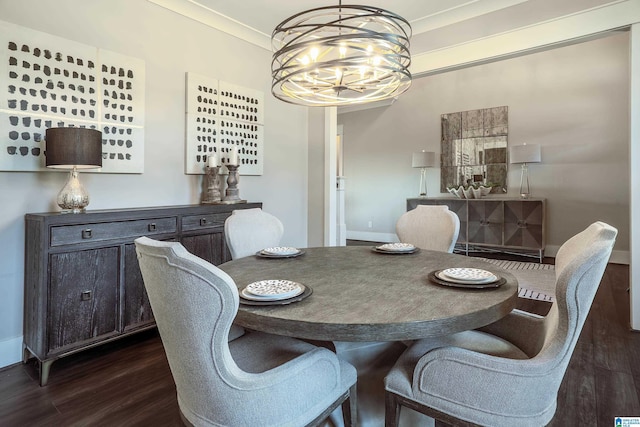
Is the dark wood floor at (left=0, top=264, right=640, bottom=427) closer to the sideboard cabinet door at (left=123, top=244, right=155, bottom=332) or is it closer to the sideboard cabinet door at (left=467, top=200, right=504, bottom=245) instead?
the sideboard cabinet door at (left=123, top=244, right=155, bottom=332)

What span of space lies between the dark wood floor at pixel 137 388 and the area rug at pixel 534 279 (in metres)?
0.93

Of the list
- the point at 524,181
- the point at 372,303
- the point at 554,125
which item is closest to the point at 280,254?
the point at 372,303

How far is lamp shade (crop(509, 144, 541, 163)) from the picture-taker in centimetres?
531

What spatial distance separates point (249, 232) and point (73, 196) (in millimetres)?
1118

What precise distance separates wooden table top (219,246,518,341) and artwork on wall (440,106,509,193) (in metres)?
4.82

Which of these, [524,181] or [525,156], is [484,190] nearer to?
[524,181]

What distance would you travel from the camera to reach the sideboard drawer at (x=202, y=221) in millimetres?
2766

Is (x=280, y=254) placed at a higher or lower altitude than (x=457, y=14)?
lower

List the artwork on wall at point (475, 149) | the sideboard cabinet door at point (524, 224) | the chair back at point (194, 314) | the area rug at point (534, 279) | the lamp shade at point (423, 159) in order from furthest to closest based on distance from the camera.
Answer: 1. the lamp shade at point (423, 159)
2. the artwork on wall at point (475, 149)
3. the sideboard cabinet door at point (524, 224)
4. the area rug at point (534, 279)
5. the chair back at point (194, 314)

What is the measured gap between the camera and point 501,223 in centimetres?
560

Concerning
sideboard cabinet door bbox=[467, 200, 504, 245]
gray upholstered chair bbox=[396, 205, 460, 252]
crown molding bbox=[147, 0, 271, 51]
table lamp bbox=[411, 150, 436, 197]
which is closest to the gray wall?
table lamp bbox=[411, 150, 436, 197]

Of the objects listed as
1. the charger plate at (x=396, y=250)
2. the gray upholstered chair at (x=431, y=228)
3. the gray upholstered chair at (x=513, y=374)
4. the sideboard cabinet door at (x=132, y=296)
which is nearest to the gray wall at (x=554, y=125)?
the gray upholstered chair at (x=431, y=228)

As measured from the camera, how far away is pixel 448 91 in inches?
255

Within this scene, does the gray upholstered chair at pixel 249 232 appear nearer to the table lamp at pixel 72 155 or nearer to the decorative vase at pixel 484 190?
the table lamp at pixel 72 155
